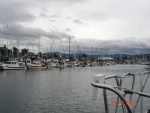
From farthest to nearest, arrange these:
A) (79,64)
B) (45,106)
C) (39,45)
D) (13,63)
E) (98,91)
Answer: (79,64) < (39,45) < (13,63) < (45,106) < (98,91)

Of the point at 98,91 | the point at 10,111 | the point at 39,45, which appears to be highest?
the point at 39,45

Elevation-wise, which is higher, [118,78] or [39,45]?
[39,45]

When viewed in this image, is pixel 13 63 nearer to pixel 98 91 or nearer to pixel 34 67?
pixel 34 67

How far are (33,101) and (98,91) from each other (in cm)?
2665

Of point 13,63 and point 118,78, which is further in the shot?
point 13,63

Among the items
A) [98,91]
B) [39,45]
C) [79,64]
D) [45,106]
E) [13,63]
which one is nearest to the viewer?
[98,91]

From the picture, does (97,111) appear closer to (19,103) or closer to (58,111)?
(58,111)

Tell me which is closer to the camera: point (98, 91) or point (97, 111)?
point (98, 91)

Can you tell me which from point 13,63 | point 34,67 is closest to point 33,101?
point 13,63

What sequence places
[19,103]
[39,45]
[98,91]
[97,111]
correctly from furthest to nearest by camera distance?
1. [39,45]
2. [19,103]
3. [97,111]
4. [98,91]

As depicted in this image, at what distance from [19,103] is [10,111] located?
4250 millimetres

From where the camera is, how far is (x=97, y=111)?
25.1 m

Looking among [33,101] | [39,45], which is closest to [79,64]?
[39,45]

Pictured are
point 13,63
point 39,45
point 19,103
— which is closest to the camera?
point 19,103
